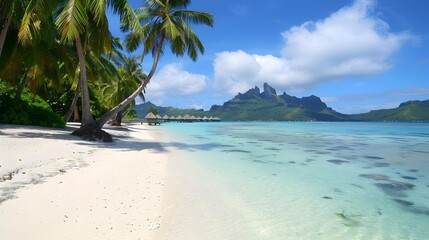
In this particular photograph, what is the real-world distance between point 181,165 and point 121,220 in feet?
16.3

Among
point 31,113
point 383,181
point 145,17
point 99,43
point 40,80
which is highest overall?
point 145,17

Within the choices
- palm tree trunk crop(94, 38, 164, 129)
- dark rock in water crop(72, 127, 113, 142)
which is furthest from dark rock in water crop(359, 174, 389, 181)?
palm tree trunk crop(94, 38, 164, 129)

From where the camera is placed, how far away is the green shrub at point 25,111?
15.0 meters

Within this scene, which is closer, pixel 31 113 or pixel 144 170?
pixel 144 170

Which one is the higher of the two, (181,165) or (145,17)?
(145,17)

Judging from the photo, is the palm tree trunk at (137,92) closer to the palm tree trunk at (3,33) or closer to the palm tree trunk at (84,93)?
the palm tree trunk at (84,93)

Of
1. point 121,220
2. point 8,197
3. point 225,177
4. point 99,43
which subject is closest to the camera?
point 121,220

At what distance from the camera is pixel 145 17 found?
651 inches

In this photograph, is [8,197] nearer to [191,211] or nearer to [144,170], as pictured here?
[191,211]

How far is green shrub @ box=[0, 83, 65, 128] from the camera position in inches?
592

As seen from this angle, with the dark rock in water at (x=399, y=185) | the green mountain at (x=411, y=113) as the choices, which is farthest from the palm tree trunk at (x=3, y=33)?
the green mountain at (x=411, y=113)

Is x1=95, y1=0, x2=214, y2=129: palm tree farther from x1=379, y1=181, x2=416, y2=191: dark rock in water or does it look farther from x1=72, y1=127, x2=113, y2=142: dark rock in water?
x1=379, y1=181, x2=416, y2=191: dark rock in water

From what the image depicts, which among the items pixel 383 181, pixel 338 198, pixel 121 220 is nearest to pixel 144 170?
pixel 121 220

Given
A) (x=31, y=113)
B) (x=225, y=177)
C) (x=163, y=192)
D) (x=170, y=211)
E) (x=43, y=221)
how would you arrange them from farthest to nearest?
1. (x=31, y=113)
2. (x=225, y=177)
3. (x=163, y=192)
4. (x=170, y=211)
5. (x=43, y=221)
